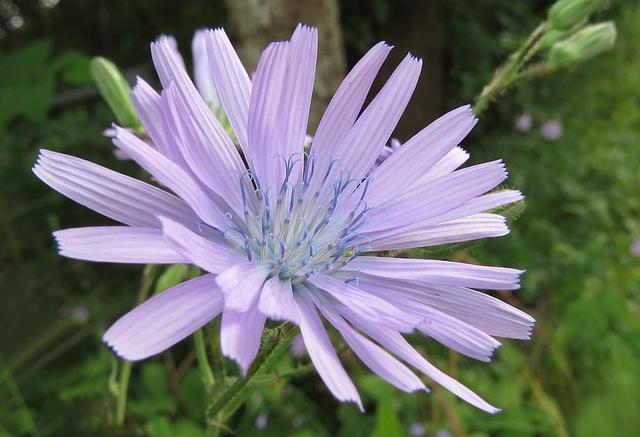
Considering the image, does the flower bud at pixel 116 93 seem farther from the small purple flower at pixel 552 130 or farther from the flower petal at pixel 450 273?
the small purple flower at pixel 552 130

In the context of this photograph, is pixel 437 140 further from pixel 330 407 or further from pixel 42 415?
pixel 330 407

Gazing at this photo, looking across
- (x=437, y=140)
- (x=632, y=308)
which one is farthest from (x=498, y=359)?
(x=437, y=140)

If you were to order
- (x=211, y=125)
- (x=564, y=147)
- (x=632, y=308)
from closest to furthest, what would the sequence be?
(x=211, y=125)
(x=632, y=308)
(x=564, y=147)

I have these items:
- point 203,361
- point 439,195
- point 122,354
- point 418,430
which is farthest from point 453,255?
point 418,430

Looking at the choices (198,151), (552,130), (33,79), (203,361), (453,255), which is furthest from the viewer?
(552,130)

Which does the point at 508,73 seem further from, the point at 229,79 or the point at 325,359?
the point at 325,359

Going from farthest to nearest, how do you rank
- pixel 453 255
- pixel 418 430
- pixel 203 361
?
pixel 418 430, pixel 453 255, pixel 203 361

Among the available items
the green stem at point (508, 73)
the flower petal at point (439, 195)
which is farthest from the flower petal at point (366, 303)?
the green stem at point (508, 73)
